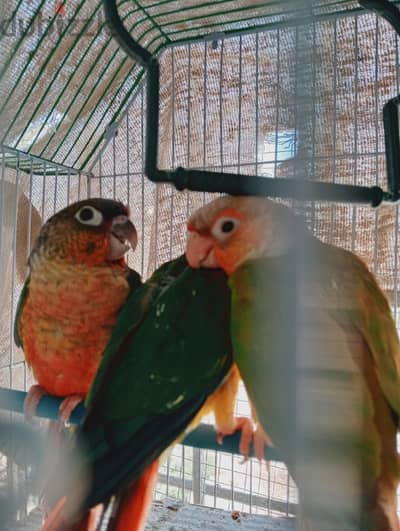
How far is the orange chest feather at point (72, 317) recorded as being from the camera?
0.42 meters

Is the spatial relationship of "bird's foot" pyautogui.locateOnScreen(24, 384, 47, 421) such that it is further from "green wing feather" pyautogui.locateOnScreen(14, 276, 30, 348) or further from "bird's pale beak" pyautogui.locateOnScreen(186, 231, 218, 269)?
"bird's pale beak" pyautogui.locateOnScreen(186, 231, 218, 269)

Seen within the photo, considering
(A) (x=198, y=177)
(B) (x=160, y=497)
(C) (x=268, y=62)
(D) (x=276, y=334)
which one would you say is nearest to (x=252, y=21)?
(C) (x=268, y=62)

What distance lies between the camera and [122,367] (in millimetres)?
321

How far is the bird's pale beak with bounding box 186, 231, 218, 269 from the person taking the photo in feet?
1.07

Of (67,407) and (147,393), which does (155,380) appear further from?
(67,407)

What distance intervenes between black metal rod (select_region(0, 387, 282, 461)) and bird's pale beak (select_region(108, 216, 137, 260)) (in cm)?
14

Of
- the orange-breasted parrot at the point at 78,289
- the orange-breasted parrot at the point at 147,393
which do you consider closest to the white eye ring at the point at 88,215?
the orange-breasted parrot at the point at 78,289

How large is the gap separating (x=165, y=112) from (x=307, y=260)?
0.43 metres

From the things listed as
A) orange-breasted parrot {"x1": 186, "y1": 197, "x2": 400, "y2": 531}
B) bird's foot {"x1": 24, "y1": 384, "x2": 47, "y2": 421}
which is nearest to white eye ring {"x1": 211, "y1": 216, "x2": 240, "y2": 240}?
orange-breasted parrot {"x1": 186, "y1": 197, "x2": 400, "y2": 531}

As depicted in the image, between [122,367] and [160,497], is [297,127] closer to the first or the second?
[122,367]

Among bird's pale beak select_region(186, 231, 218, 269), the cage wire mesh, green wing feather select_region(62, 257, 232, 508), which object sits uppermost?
the cage wire mesh

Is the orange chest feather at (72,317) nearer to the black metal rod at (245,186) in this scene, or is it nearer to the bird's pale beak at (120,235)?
the bird's pale beak at (120,235)

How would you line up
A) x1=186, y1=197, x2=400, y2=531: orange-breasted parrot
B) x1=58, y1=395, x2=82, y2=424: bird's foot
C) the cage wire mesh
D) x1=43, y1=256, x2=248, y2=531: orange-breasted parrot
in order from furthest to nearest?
the cage wire mesh, x1=58, y1=395, x2=82, y2=424: bird's foot, x1=43, y1=256, x2=248, y2=531: orange-breasted parrot, x1=186, y1=197, x2=400, y2=531: orange-breasted parrot

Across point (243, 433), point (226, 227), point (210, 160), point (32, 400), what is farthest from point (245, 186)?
point (210, 160)
